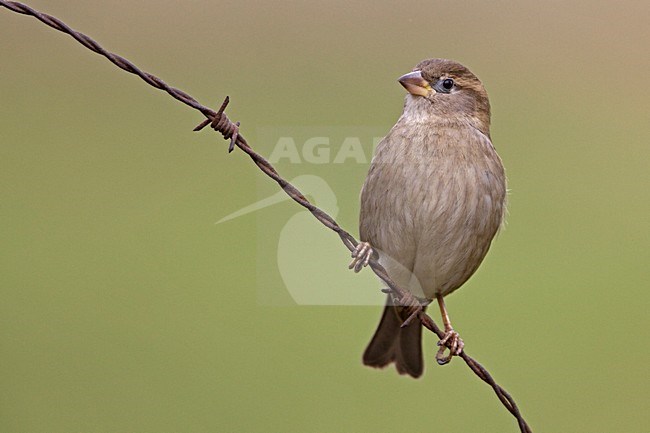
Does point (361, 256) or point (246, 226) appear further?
point (246, 226)

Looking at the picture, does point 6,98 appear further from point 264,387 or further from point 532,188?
point 532,188

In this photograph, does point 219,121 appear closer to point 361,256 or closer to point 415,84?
point 361,256

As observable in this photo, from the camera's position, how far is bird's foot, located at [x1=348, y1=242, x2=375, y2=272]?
2.52 m

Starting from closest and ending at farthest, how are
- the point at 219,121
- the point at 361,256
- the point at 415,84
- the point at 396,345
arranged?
the point at 219,121, the point at 361,256, the point at 415,84, the point at 396,345

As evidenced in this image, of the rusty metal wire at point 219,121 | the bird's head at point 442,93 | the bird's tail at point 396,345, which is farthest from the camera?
the bird's tail at point 396,345

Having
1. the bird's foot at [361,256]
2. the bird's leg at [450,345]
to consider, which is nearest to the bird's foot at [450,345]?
the bird's leg at [450,345]

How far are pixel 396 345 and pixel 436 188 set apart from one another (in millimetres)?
714

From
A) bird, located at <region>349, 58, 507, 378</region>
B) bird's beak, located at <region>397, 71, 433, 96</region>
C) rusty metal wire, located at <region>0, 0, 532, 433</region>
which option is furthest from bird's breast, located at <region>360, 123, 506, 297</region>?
rusty metal wire, located at <region>0, 0, 532, 433</region>

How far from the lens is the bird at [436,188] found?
2.62m

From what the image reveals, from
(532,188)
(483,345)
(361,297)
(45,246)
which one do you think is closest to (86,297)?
(45,246)

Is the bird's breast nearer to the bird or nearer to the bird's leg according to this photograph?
the bird

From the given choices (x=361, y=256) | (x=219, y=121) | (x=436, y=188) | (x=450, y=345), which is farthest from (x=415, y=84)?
(x=219, y=121)

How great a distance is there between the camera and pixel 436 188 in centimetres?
261

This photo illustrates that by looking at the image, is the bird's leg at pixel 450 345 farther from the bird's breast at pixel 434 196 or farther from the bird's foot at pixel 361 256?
the bird's foot at pixel 361 256
